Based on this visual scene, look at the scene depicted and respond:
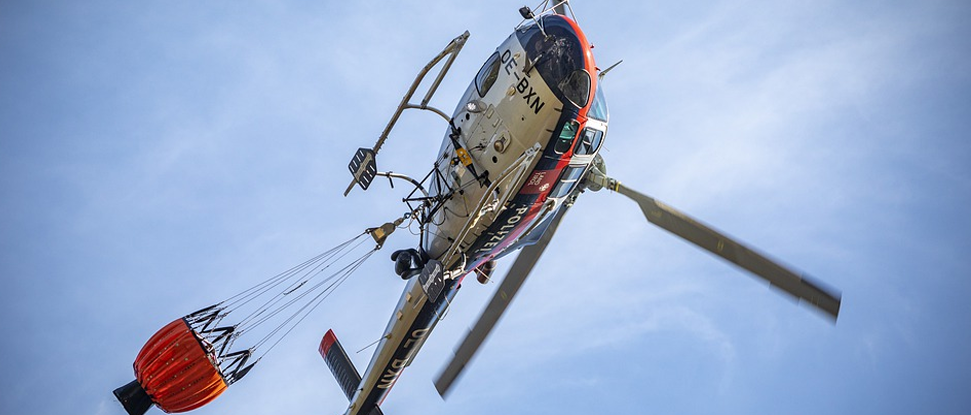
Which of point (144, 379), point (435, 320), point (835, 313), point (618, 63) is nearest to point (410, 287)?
point (435, 320)

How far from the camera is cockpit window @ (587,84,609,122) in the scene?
14.1 m

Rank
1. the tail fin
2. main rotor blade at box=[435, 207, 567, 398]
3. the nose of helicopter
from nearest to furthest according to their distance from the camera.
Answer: the nose of helicopter < main rotor blade at box=[435, 207, 567, 398] < the tail fin

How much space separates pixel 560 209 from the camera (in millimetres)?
16969

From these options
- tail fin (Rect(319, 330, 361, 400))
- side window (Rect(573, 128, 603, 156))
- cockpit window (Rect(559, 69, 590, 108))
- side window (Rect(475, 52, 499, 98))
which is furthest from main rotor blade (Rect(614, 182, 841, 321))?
tail fin (Rect(319, 330, 361, 400))

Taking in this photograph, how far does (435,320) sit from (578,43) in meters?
7.87

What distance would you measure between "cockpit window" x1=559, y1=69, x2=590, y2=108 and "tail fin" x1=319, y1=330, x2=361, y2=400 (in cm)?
1079

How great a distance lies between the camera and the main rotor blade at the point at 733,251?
520 inches

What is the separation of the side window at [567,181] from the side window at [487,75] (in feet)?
7.95

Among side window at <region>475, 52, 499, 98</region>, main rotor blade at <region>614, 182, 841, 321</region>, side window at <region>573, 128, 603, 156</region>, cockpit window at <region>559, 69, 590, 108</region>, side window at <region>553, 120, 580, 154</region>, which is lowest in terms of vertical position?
main rotor blade at <region>614, 182, 841, 321</region>

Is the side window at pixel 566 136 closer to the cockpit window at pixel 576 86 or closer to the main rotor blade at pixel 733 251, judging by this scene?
the cockpit window at pixel 576 86

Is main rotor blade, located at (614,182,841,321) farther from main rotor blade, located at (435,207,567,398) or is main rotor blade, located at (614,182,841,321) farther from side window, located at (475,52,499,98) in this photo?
main rotor blade, located at (435,207,567,398)

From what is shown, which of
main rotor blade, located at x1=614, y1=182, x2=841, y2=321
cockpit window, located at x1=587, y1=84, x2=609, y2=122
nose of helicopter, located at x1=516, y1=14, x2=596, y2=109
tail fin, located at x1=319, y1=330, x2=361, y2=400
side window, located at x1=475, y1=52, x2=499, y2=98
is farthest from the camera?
tail fin, located at x1=319, y1=330, x2=361, y2=400

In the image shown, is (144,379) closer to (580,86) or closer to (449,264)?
(449,264)

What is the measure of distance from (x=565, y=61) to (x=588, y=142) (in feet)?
5.87
